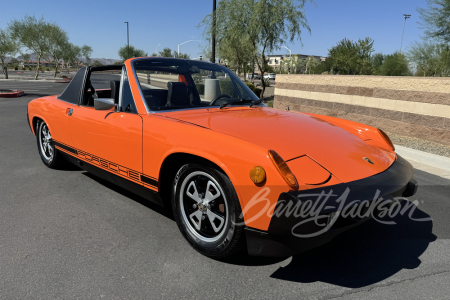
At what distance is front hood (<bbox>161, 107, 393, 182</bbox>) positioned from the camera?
2.45 meters

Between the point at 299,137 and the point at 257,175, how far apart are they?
756 millimetres

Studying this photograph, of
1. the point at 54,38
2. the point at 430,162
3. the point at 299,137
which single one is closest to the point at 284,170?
the point at 299,137

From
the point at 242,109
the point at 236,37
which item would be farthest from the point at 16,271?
the point at 236,37

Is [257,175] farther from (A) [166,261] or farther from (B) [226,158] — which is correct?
(A) [166,261]

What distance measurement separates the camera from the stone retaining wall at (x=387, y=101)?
7.70 m

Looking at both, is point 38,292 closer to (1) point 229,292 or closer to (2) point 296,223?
(1) point 229,292

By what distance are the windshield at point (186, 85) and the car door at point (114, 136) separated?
0.69ft

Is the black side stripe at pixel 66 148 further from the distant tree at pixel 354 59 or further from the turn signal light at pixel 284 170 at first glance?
the distant tree at pixel 354 59

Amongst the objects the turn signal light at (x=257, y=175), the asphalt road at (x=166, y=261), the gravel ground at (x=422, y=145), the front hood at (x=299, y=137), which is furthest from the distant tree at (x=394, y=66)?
the turn signal light at (x=257, y=175)

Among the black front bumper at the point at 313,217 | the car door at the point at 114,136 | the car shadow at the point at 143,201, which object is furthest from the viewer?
the car shadow at the point at 143,201

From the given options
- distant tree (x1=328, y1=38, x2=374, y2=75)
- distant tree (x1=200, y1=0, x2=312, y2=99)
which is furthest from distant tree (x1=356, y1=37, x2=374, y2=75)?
distant tree (x1=200, y1=0, x2=312, y2=99)

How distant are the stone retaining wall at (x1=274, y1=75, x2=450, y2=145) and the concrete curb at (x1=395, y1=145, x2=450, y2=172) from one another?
2.01 m

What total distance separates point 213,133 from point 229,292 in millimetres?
1127

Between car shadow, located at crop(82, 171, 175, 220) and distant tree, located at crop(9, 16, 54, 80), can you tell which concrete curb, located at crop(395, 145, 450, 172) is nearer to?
car shadow, located at crop(82, 171, 175, 220)
